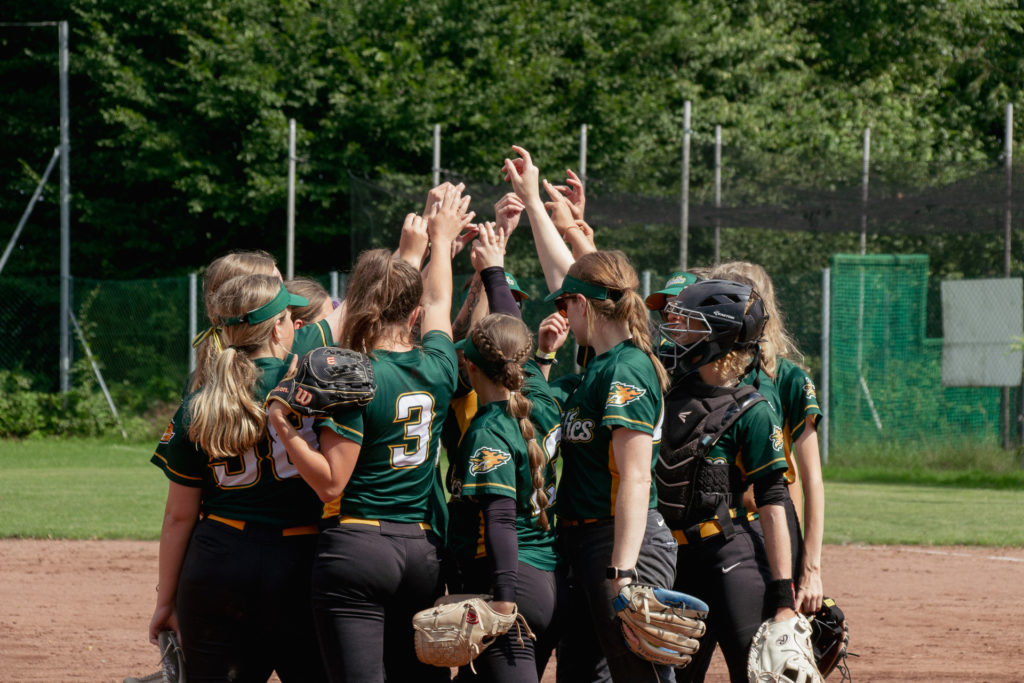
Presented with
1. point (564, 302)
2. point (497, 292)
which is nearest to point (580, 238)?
point (497, 292)

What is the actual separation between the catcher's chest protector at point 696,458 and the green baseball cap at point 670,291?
471 millimetres

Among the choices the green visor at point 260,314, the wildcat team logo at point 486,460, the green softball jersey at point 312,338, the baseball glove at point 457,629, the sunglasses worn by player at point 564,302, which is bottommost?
the baseball glove at point 457,629

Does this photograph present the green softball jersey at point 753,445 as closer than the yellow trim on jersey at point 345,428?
No

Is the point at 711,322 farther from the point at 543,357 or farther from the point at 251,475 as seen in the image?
the point at 251,475

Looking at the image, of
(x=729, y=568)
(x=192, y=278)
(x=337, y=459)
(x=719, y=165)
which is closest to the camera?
(x=337, y=459)

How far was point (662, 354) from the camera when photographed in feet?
13.2

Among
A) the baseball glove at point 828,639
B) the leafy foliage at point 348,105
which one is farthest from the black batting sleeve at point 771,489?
the leafy foliage at point 348,105

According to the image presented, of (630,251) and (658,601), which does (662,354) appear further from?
(630,251)

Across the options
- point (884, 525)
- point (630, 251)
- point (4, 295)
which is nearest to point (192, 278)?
point (4, 295)

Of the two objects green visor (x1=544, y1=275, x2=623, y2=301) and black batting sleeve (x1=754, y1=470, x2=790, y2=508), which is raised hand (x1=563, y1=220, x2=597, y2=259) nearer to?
green visor (x1=544, y1=275, x2=623, y2=301)

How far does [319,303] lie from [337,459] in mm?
1293

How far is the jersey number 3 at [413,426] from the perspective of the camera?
3.56m

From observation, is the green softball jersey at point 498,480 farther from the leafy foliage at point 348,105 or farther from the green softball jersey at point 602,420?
the leafy foliage at point 348,105

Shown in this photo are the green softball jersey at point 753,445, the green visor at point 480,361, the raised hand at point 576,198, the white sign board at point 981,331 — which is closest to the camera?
the green visor at point 480,361
